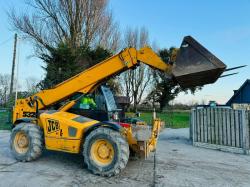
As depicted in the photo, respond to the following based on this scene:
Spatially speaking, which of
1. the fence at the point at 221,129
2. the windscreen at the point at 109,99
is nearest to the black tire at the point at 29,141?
the windscreen at the point at 109,99

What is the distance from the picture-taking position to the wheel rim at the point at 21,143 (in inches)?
300

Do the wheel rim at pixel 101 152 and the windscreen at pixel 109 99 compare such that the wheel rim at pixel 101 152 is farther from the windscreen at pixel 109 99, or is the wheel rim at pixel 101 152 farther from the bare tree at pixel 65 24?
the bare tree at pixel 65 24

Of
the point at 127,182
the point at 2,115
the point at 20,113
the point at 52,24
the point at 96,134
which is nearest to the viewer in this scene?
the point at 127,182

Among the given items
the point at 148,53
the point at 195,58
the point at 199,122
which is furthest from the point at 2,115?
the point at 195,58

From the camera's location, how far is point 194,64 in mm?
6422

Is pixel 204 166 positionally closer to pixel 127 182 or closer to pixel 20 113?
pixel 127 182

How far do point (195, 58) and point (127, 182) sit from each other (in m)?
3.15

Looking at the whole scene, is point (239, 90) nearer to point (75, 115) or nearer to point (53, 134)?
point (75, 115)

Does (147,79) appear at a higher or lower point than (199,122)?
higher

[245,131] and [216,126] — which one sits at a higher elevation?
[216,126]

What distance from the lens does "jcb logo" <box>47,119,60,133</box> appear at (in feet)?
23.0

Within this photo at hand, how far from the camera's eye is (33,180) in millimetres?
5855

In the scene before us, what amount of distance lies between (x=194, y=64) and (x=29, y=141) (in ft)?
Answer: 15.1

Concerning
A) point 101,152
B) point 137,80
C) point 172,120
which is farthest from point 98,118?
point 137,80
